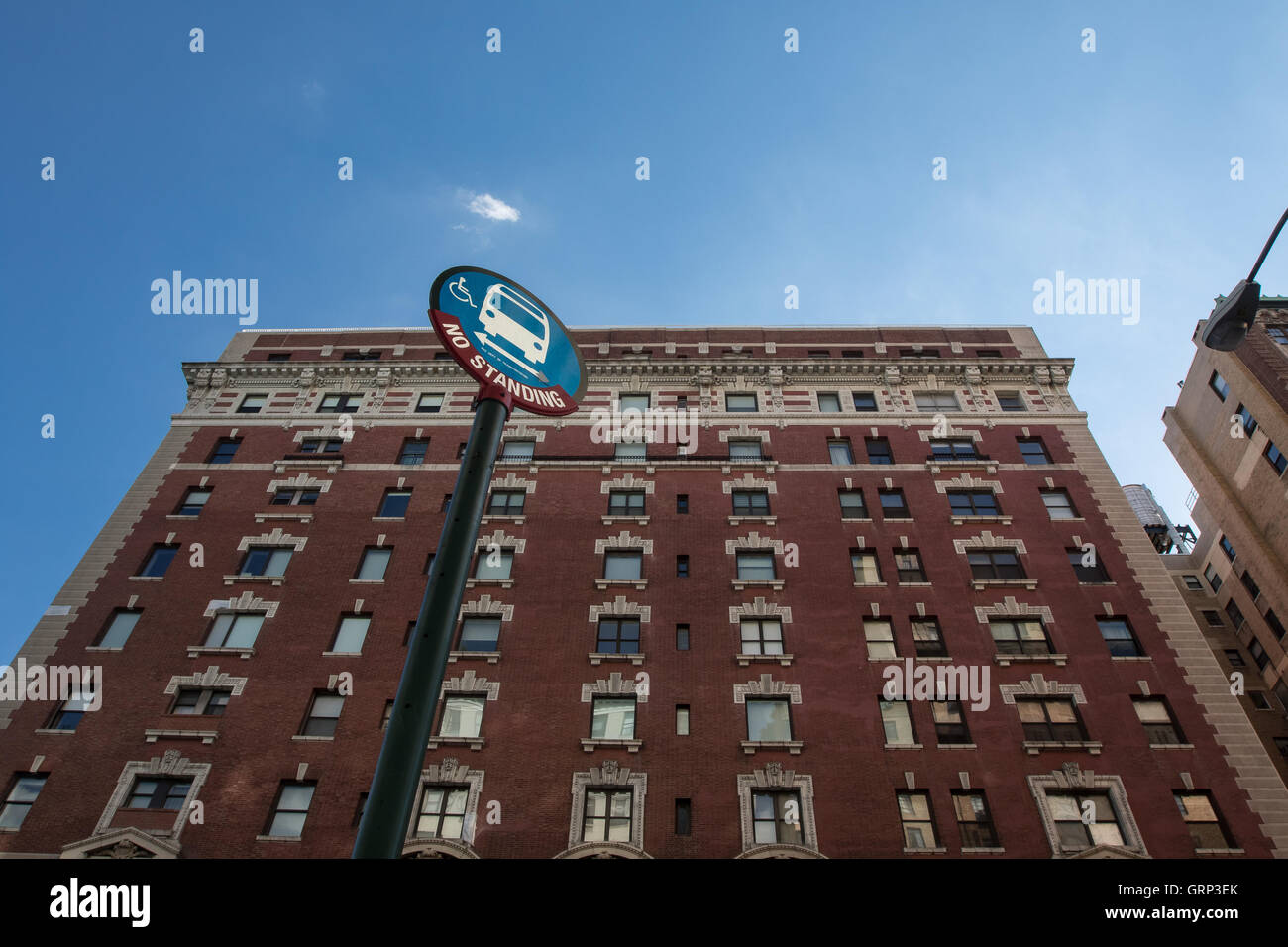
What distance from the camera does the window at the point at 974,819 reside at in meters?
27.4

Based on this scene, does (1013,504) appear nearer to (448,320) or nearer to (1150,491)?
(448,320)

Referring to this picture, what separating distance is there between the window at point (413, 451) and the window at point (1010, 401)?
29.8 m

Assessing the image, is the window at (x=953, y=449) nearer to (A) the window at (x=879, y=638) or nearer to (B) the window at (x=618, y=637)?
(A) the window at (x=879, y=638)

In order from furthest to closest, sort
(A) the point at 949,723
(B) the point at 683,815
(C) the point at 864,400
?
(C) the point at 864,400 → (A) the point at 949,723 → (B) the point at 683,815

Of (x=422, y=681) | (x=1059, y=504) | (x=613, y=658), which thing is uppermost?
(x=1059, y=504)

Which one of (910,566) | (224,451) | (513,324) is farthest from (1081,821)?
(224,451)

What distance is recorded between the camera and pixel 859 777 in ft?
94.3

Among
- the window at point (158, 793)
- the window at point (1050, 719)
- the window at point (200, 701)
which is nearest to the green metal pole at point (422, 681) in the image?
the window at point (158, 793)

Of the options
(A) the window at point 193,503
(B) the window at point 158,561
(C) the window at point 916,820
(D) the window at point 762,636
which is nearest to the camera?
(C) the window at point 916,820

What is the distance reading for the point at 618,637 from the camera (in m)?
33.4

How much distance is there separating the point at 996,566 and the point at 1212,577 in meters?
34.9

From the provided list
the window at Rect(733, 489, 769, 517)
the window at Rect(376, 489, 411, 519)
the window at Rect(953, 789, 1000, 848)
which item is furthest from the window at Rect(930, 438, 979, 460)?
the window at Rect(376, 489, 411, 519)

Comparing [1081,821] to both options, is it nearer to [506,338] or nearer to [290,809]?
[506,338]
